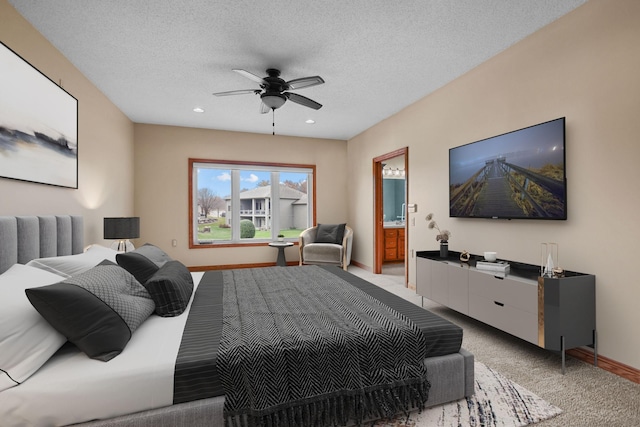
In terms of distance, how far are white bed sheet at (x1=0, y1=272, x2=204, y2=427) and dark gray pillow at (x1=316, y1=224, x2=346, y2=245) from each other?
4531 mm

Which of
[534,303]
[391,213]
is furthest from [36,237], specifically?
[391,213]

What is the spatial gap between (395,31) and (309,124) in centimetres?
295

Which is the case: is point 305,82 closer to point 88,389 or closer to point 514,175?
point 514,175

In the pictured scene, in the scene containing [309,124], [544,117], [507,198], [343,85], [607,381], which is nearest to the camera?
[607,381]

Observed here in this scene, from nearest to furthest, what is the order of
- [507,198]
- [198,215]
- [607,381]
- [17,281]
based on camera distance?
[17,281] < [607,381] < [507,198] < [198,215]

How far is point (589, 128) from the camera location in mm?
2332

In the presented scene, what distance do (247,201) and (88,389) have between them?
518 cm

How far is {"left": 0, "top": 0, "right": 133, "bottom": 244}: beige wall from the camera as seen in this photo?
93.0 inches

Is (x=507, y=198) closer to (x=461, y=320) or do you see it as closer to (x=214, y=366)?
(x=461, y=320)

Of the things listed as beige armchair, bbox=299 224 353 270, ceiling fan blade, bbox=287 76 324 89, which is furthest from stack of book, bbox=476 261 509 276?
beige armchair, bbox=299 224 353 270

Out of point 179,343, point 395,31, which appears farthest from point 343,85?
point 179,343

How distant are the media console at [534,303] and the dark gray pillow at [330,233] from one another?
3.01m

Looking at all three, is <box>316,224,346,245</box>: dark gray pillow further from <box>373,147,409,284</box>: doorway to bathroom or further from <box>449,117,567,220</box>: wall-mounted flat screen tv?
<box>449,117,567,220</box>: wall-mounted flat screen tv

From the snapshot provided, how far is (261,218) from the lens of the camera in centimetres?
641
